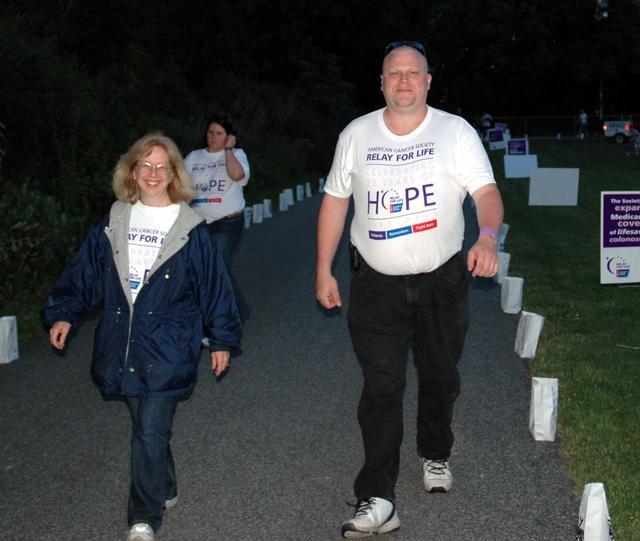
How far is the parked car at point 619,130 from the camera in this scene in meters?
63.3

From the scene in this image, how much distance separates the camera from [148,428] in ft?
15.6

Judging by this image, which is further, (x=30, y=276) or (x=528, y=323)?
(x=30, y=276)

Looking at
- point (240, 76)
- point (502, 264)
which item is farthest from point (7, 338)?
point (240, 76)

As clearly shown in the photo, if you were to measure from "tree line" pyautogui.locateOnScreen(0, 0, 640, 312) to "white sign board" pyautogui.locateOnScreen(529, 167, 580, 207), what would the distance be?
7.92 meters

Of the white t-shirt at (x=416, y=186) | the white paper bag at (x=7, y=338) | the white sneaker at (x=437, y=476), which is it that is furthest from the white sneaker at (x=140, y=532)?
the white paper bag at (x=7, y=338)

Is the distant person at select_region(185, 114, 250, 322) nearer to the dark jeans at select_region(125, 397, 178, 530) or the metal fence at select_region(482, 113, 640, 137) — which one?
the dark jeans at select_region(125, 397, 178, 530)

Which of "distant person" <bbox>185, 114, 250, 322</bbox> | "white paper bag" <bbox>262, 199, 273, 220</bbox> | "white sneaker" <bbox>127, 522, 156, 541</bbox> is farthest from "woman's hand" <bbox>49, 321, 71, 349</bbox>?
"white paper bag" <bbox>262, 199, 273, 220</bbox>

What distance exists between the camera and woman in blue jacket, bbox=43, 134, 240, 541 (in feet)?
15.5

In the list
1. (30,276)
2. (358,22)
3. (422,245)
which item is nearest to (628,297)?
(30,276)

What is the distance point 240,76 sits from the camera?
158 ft

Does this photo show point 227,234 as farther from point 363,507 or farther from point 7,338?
point 363,507

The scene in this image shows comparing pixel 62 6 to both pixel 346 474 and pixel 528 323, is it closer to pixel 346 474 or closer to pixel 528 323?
pixel 528 323

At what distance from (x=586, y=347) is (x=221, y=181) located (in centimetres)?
362

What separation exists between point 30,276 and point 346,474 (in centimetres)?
697
